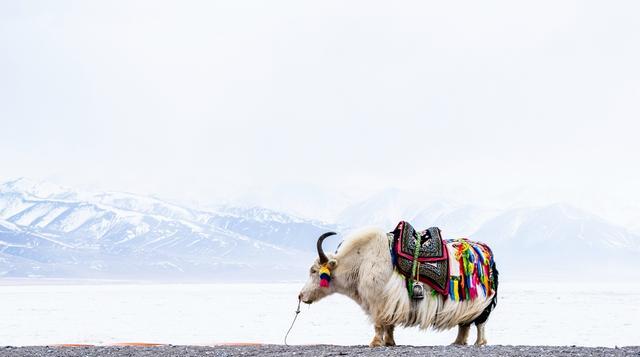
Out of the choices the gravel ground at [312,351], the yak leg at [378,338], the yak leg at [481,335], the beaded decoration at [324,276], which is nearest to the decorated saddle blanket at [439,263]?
the yak leg at [481,335]

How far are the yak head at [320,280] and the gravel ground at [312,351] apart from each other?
63 cm

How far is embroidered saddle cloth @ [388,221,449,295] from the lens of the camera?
330 inches

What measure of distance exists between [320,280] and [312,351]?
110cm

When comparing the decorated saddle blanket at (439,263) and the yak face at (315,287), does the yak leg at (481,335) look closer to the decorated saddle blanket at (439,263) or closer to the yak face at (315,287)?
the decorated saddle blanket at (439,263)

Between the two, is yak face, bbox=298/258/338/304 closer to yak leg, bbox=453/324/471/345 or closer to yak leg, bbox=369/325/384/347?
yak leg, bbox=369/325/384/347

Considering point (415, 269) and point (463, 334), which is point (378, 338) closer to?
point (415, 269)

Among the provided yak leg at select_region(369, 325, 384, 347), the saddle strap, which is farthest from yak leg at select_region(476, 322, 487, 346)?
yak leg at select_region(369, 325, 384, 347)

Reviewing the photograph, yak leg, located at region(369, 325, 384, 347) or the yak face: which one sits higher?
the yak face

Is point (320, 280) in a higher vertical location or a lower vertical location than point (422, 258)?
lower

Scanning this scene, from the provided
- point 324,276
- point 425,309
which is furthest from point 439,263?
point 324,276

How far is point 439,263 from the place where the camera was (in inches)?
332

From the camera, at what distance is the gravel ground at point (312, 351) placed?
23.6ft

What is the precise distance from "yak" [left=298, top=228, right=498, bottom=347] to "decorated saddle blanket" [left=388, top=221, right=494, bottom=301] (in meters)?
0.06

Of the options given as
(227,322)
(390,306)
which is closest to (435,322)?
(390,306)
